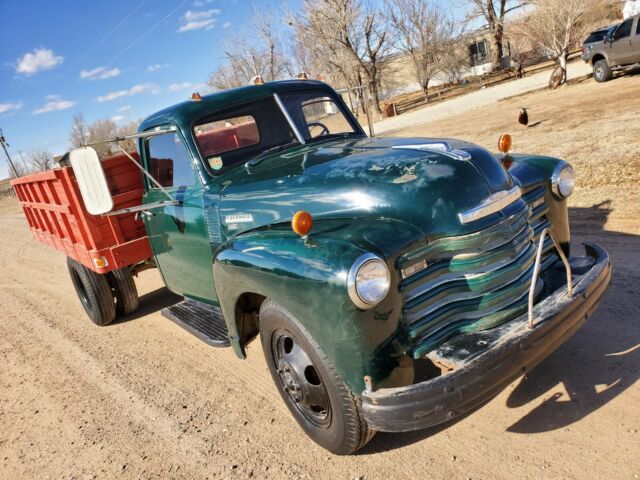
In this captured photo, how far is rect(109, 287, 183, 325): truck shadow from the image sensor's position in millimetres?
5906

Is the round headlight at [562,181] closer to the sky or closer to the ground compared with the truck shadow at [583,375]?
closer to the sky

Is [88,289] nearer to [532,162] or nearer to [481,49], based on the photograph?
[532,162]

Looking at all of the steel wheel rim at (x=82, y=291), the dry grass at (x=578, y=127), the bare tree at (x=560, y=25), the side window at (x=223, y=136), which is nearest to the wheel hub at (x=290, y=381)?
the side window at (x=223, y=136)

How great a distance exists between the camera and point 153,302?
6316 millimetres

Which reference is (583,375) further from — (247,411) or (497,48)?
(497,48)

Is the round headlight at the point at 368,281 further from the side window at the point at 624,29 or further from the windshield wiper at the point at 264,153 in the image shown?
the side window at the point at 624,29

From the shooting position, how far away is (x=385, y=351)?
233 centimetres

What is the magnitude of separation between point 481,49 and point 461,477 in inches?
1689

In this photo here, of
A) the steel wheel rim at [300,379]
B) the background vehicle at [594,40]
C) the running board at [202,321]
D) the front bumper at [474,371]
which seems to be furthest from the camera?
the background vehicle at [594,40]

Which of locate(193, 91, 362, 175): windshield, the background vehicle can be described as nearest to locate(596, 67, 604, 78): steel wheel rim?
the background vehicle

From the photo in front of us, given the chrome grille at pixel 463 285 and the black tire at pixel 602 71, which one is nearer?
the chrome grille at pixel 463 285

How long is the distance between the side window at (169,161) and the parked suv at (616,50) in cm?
1649

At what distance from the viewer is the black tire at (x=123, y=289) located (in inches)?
218

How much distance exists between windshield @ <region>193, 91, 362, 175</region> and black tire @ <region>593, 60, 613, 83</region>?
1601 centimetres
